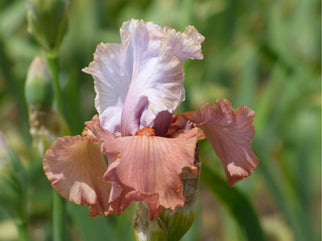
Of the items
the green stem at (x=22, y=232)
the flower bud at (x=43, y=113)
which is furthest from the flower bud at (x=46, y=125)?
the green stem at (x=22, y=232)

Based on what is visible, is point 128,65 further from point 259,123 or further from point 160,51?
point 259,123

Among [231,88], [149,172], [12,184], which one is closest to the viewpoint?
[149,172]

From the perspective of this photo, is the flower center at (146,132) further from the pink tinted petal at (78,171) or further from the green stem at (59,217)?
the green stem at (59,217)

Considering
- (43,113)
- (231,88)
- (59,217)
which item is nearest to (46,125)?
(43,113)

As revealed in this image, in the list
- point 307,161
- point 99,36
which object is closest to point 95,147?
point 307,161

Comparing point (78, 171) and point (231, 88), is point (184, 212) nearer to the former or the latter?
point (78, 171)

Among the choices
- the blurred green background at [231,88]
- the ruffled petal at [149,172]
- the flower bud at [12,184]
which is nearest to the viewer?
the ruffled petal at [149,172]
